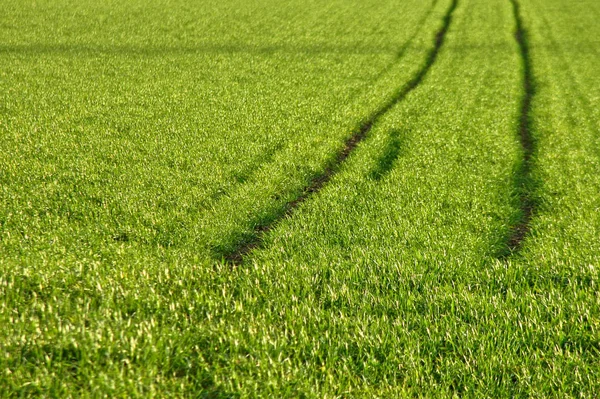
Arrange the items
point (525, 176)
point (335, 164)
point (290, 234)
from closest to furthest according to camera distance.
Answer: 1. point (290, 234)
2. point (525, 176)
3. point (335, 164)

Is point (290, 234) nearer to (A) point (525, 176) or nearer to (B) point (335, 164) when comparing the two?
(B) point (335, 164)

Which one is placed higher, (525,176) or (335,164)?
(335,164)

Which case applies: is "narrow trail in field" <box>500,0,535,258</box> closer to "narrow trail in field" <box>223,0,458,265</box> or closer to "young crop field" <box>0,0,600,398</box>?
"young crop field" <box>0,0,600,398</box>

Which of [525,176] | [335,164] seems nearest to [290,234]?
[335,164]

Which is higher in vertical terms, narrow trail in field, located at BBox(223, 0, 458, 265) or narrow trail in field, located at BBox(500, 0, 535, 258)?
narrow trail in field, located at BBox(223, 0, 458, 265)

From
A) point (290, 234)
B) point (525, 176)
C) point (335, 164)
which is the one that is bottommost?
point (525, 176)

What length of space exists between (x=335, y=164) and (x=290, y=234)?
4.26m

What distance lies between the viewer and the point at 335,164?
11586 millimetres

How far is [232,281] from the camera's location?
5.98 meters

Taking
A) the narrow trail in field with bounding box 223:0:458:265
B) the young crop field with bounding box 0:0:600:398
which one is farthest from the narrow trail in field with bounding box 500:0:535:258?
the narrow trail in field with bounding box 223:0:458:265

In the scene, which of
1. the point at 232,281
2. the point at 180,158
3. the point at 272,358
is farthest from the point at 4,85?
the point at 272,358

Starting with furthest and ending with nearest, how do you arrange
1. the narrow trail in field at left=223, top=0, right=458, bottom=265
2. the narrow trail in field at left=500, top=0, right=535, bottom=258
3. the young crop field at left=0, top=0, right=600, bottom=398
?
1. the narrow trail in field at left=500, top=0, right=535, bottom=258
2. the narrow trail in field at left=223, top=0, right=458, bottom=265
3. the young crop field at left=0, top=0, right=600, bottom=398

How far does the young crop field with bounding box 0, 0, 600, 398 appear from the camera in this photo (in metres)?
4.41

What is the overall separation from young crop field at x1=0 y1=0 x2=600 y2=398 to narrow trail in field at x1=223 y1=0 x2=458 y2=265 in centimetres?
7
